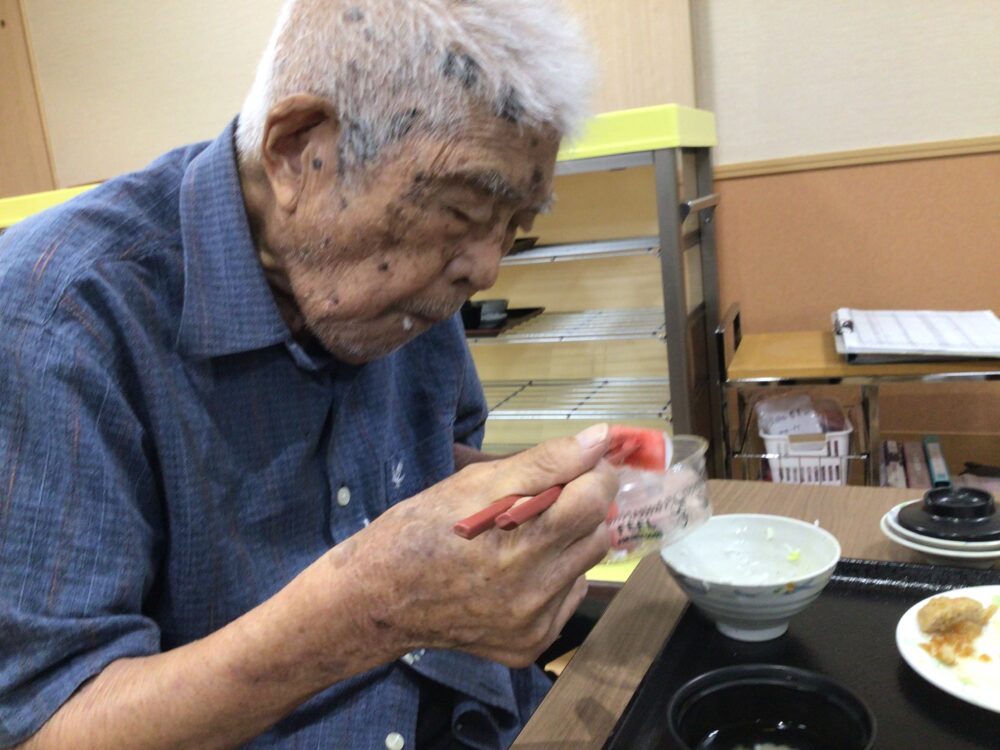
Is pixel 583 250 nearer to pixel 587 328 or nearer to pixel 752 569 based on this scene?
pixel 587 328

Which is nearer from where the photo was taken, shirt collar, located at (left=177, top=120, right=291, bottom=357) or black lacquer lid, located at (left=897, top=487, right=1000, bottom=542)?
shirt collar, located at (left=177, top=120, right=291, bottom=357)

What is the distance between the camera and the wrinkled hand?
0.65 metres

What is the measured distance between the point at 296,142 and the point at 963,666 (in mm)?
766

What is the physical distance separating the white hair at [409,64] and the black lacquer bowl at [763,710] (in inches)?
20.7

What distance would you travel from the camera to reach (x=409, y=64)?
2.39ft

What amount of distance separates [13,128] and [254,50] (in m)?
1.06

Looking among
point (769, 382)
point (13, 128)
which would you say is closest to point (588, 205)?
point (769, 382)

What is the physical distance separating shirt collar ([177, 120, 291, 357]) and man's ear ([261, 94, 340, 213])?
0.18ft

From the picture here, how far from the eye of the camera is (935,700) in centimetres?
69

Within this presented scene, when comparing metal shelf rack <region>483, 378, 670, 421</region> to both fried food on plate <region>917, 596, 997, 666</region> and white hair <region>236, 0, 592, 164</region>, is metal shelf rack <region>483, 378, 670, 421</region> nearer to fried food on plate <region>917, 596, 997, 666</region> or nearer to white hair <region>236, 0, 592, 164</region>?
fried food on plate <region>917, 596, 997, 666</region>

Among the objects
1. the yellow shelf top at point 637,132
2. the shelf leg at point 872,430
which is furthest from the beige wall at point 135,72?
the shelf leg at point 872,430

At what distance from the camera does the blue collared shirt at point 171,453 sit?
2.14ft

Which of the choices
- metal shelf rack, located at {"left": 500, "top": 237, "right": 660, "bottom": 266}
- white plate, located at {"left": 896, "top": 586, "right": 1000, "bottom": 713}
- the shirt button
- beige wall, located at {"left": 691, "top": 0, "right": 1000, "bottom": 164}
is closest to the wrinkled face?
the shirt button

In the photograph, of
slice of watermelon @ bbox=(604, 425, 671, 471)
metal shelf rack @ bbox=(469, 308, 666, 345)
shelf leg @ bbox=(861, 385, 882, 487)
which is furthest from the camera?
metal shelf rack @ bbox=(469, 308, 666, 345)
